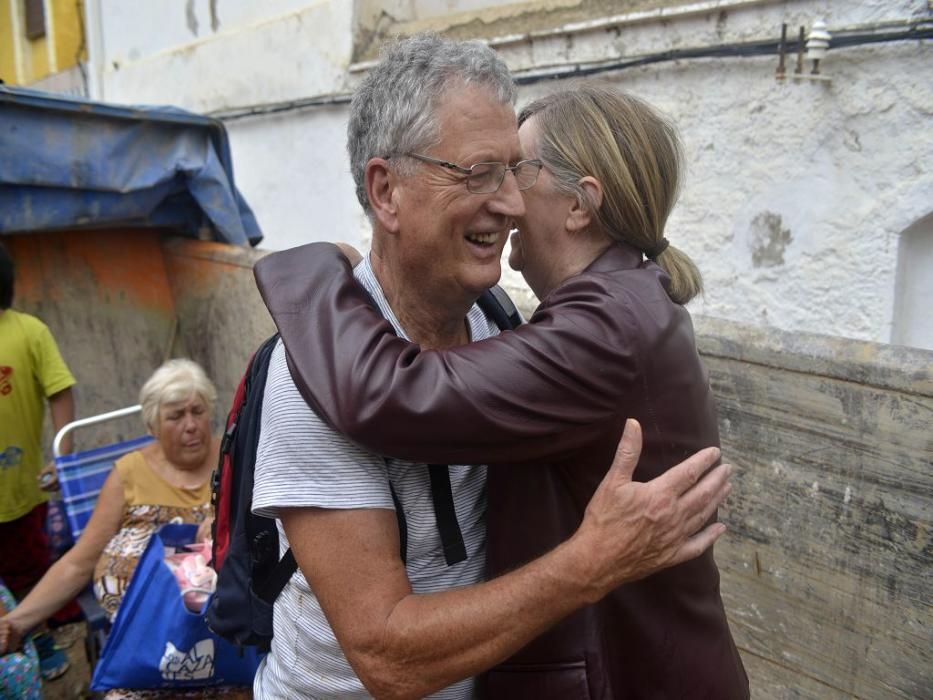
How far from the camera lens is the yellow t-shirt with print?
3.96m

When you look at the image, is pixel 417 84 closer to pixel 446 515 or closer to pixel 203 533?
pixel 446 515

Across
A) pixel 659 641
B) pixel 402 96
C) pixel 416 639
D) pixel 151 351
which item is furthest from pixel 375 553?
pixel 151 351

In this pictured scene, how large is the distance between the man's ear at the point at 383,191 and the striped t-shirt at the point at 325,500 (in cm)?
12

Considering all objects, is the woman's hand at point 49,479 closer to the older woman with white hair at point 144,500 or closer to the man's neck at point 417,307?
the older woman with white hair at point 144,500

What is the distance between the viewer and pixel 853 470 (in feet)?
6.91

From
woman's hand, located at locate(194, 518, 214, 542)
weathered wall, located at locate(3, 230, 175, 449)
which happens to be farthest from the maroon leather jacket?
weathered wall, located at locate(3, 230, 175, 449)

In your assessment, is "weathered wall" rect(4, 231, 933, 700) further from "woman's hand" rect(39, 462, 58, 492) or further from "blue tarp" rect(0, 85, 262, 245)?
"blue tarp" rect(0, 85, 262, 245)

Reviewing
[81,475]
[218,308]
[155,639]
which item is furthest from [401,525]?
[218,308]

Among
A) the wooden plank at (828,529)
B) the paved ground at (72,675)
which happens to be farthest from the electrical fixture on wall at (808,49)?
the paved ground at (72,675)

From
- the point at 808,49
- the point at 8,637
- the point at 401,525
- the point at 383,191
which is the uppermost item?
the point at 808,49

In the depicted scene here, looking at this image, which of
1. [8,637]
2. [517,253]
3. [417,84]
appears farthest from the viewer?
[8,637]

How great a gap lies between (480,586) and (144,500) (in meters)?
2.59

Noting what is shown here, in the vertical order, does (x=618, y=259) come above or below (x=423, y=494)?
above

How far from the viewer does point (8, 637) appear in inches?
118
